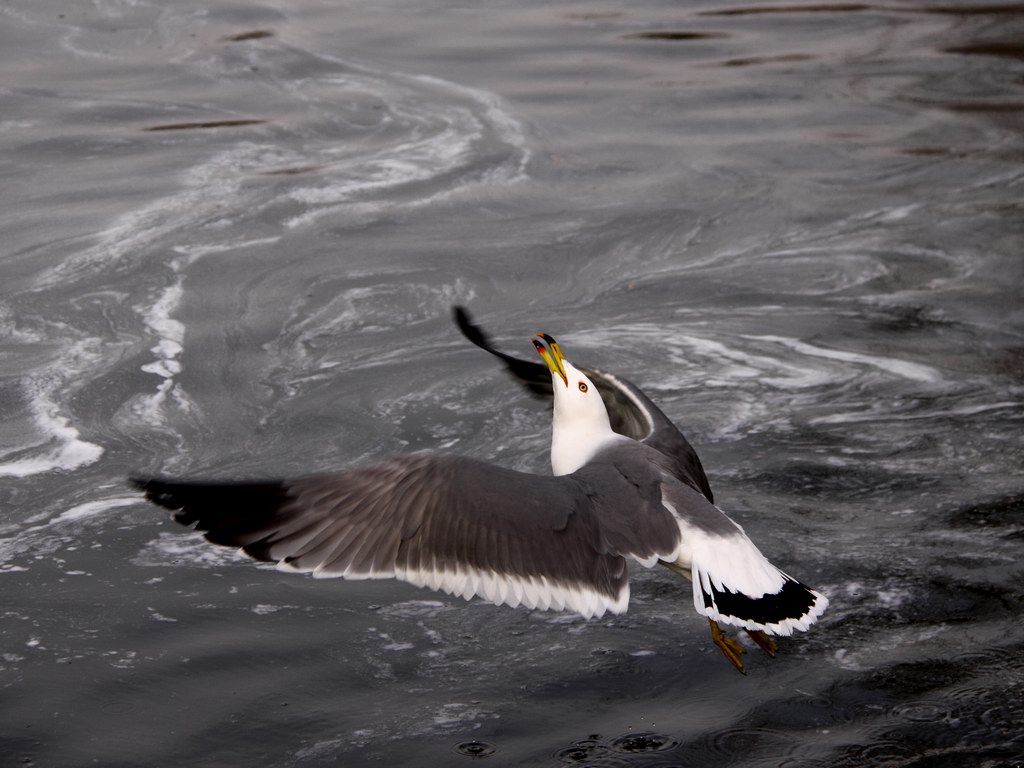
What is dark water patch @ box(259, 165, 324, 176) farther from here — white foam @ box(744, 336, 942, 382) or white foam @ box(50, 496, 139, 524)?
white foam @ box(50, 496, 139, 524)

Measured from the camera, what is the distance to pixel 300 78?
9.27 m

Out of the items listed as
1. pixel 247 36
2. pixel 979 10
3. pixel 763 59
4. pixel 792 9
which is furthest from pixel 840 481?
pixel 979 10

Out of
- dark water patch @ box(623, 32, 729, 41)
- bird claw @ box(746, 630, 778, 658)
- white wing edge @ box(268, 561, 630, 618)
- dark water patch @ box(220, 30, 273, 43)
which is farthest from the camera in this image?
dark water patch @ box(623, 32, 729, 41)

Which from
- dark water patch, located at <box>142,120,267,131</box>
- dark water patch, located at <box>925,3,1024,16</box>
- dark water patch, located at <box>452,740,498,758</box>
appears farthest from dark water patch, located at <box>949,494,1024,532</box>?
dark water patch, located at <box>925,3,1024,16</box>

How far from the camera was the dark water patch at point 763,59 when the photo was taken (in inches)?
391

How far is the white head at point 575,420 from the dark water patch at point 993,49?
669 cm

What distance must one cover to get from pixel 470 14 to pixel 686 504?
24.5ft

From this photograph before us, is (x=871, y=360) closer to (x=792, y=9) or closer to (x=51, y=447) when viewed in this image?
(x=51, y=447)

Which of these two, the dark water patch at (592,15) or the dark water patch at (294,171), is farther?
the dark water patch at (592,15)

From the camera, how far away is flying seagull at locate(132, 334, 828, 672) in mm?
3564

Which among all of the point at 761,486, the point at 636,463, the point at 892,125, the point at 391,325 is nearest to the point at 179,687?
the point at 636,463

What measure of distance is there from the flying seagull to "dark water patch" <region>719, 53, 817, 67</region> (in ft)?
21.5

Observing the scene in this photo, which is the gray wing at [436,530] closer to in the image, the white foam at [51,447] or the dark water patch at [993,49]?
the white foam at [51,447]

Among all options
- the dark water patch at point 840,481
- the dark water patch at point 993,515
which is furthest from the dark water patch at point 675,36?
the dark water patch at point 993,515
